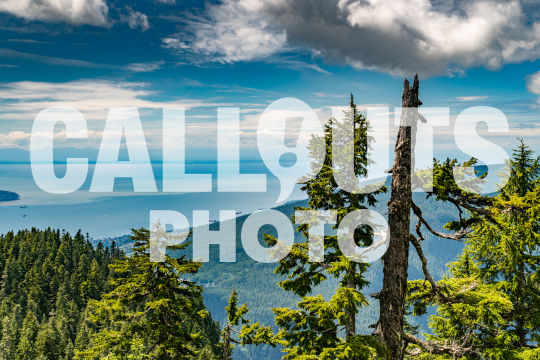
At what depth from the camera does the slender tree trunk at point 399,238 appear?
6.32 metres

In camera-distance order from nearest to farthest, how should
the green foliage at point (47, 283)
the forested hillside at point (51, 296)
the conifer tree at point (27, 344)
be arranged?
the conifer tree at point (27, 344) < the forested hillside at point (51, 296) < the green foliage at point (47, 283)

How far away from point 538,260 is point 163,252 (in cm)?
1584

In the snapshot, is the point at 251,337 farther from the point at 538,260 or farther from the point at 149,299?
the point at 538,260

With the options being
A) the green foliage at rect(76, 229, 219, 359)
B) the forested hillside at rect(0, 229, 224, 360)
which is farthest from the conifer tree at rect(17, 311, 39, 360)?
the green foliage at rect(76, 229, 219, 359)

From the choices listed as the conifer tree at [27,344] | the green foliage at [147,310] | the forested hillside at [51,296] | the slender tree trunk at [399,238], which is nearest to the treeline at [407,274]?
the slender tree trunk at [399,238]

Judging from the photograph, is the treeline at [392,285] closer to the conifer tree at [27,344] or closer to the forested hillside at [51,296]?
the forested hillside at [51,296]

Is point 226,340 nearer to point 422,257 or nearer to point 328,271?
point 328,271

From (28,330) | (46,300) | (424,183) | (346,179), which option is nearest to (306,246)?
(346,179)

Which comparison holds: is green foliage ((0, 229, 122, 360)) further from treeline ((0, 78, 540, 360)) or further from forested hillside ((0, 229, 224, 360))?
treeline ((0, 78, 540, 360))

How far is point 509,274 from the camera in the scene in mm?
15812

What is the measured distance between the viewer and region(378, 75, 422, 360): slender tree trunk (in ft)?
20.7

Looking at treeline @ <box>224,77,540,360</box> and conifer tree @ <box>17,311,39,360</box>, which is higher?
treeline @ <box>224,77,540,360</box>

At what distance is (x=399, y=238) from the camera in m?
6.33

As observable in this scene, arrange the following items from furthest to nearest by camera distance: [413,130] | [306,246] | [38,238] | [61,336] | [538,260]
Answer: [38,238] < [61,336] < [538,260] < [306,246] < [413,130]
